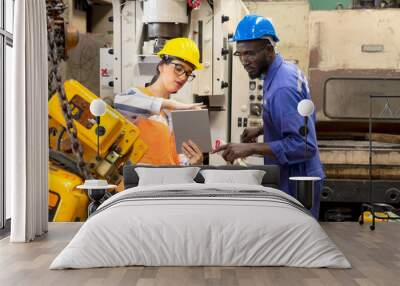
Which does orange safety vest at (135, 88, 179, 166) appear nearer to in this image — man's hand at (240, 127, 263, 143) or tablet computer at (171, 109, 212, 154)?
tablet computer at (171, 109, 212, 154)

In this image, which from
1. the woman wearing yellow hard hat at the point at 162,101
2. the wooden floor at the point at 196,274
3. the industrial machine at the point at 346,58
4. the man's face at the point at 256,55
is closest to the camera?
the wooden floor at the point at 196,274

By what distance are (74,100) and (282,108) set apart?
2054 millimetres

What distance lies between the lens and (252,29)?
18.1 feet

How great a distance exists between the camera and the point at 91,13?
7090 mm

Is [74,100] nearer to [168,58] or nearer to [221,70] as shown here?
[168,58]

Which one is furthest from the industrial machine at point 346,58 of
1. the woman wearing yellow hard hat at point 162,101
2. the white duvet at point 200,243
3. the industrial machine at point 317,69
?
the white duvet at point 200,243

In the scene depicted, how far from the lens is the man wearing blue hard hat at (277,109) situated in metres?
5.27

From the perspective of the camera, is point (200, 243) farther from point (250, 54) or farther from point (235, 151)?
point (250, 54)

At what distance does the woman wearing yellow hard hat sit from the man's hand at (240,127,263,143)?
1.71 ft

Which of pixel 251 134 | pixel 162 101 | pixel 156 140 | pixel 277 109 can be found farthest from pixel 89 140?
pixel 277 109

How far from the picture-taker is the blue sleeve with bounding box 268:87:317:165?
5250 mm

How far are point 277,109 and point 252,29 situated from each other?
0.78m

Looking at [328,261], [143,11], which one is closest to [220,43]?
[143,11]

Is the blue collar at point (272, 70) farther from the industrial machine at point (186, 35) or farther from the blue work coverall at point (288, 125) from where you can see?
the industrial machine at point (186, 35)
